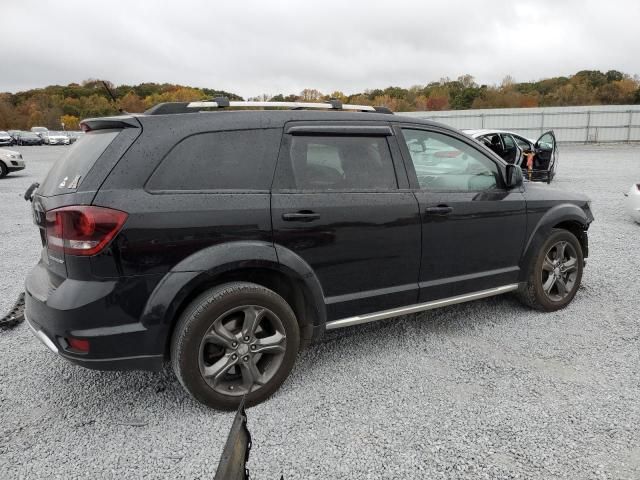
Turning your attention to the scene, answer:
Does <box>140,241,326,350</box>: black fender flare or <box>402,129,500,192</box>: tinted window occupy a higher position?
<box>402,129,500,192</box>: tinted window

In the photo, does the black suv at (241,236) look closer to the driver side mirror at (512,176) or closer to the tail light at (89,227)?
the tail light at (89,227)

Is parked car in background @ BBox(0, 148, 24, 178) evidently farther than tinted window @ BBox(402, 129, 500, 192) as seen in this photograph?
Yes

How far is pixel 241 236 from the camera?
2738 mm

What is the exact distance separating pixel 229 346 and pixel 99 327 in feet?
2.32

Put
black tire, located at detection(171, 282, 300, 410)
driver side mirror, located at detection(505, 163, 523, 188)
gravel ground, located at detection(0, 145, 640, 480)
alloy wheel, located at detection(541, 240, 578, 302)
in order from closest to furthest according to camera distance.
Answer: gravel ground, located at detection(0, 145, 640, 480) < black tire, located at detection(171, 282, 300, 410) < driver side mirror, located at detection(505, 163, 523, 188) < alloy wheel, located at detection(541, 240, 578, 302)

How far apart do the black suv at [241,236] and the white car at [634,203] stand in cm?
557

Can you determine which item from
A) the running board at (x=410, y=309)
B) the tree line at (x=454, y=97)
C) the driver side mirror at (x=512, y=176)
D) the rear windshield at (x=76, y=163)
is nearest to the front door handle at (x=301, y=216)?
the running board at (x=410, y=309)

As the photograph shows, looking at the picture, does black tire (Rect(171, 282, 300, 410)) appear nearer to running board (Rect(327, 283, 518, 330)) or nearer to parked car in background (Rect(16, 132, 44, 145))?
running board (Rect(327, 283, 518, 330))

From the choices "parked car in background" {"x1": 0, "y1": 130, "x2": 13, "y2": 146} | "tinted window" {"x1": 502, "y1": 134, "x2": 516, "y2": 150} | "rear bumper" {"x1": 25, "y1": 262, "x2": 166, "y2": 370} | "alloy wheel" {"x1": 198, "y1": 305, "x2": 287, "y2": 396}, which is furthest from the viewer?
"parked car in background" {"x1": 0, "y1": 130, "x2": 13, "y2": 146}

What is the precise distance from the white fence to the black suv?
28.5m

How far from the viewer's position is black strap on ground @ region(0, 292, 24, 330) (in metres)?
4.04

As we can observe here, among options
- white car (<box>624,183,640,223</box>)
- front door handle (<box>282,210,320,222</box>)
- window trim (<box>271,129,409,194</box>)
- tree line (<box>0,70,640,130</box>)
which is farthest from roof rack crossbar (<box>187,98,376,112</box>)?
tree line (<box>0,70,640,130</box>)

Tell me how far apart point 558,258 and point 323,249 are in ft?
8.10

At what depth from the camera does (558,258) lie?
4.25 metres
